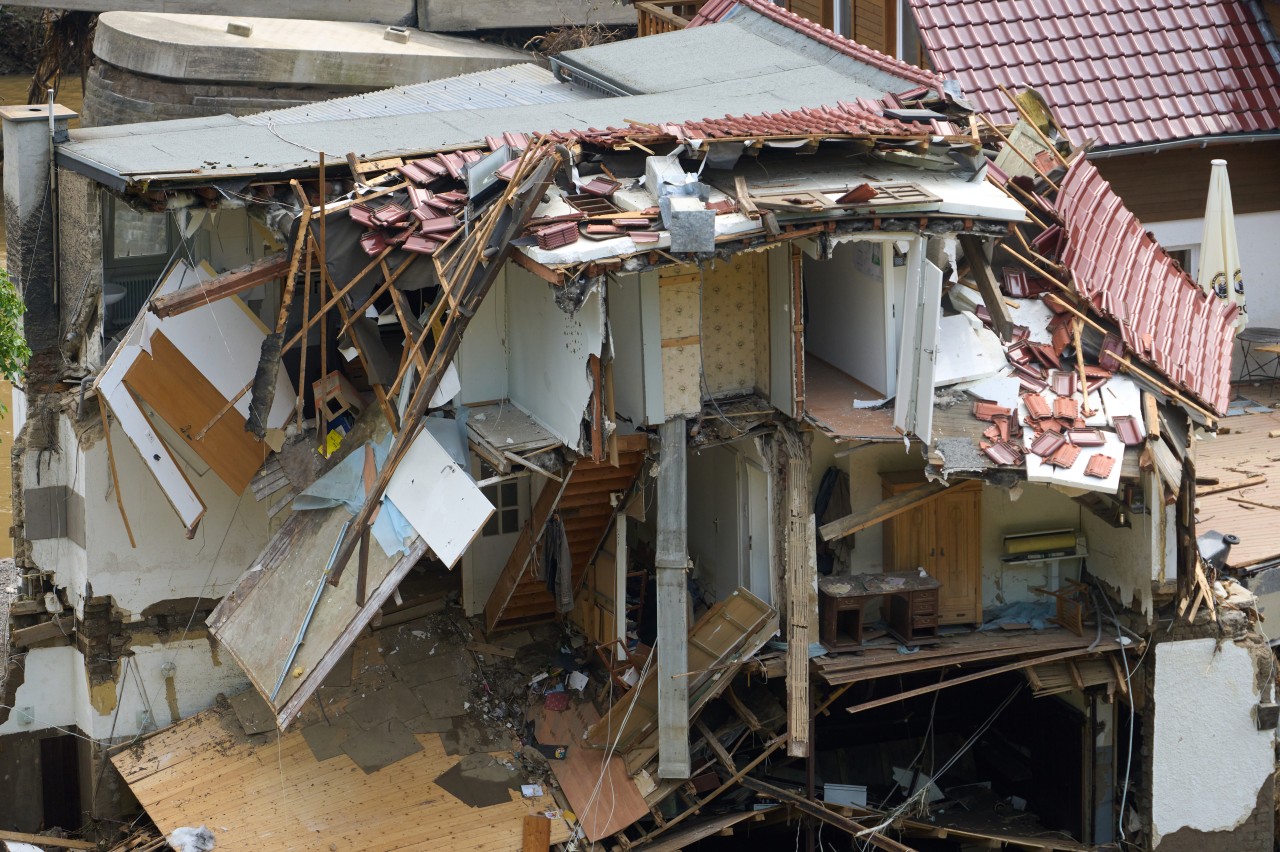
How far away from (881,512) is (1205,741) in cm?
451

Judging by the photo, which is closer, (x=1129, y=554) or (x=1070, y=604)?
(x=1129, y=554)

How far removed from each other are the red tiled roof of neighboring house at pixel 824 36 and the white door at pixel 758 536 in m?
5.06

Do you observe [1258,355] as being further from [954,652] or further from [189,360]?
[189,360]

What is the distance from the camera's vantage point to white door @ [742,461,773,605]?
17.8m

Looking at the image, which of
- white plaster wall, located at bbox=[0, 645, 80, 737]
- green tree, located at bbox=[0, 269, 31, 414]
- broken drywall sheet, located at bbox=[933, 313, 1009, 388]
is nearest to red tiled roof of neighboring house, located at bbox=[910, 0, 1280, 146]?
broken drywall sheet, located at bbox=[933, 313, 1009, 388]

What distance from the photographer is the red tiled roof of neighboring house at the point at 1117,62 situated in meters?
22.5

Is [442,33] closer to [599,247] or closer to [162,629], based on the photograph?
[162,629]

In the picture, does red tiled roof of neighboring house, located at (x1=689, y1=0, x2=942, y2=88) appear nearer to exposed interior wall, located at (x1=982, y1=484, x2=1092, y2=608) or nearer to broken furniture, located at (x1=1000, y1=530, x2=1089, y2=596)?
exposed interior wall, located at (x1=982, y1=484, x2=1092, y2=608)

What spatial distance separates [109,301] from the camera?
60.2 feet

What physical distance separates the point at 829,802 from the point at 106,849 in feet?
25.9

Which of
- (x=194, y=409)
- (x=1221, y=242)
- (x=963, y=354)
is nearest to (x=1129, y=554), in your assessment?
(x=963, y=354)

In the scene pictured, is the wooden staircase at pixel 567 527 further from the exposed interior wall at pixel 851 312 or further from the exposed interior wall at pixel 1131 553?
the exposed interior wall at pixel 1131 553

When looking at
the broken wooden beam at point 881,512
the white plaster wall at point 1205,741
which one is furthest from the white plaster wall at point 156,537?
the white plaster wall at point 1205,741

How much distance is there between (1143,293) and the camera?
18.7 meters
